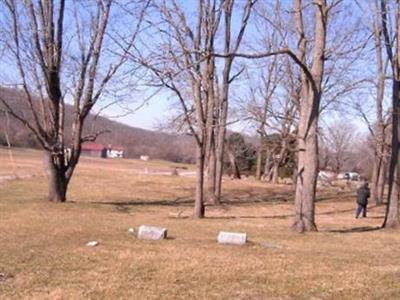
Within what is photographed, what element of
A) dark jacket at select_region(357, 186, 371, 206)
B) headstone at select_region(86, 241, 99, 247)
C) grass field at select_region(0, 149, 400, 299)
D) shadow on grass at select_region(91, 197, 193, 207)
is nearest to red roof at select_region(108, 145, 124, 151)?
shadow on grass at select_region(91, 197, 193, 207)

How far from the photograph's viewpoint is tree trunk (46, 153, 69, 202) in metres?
22.7

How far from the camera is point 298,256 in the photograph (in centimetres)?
1030

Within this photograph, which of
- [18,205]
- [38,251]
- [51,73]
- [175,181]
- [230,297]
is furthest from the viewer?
[175,181]

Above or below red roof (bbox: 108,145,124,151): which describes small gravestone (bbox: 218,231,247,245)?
below

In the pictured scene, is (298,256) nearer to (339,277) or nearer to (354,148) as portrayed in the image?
(339,277)

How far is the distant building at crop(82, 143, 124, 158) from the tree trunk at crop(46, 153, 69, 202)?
11493 centimetres

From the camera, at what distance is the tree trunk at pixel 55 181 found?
22656 mm

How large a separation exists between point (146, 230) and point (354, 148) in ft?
259

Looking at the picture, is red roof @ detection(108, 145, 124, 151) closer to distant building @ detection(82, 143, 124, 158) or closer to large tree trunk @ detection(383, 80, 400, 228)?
distant building @ detection(82, 143, 124, 158)

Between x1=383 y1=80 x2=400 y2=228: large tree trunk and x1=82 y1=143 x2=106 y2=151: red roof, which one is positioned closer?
x1=383 y1=80 x2=400 y2=228: large tree trunk

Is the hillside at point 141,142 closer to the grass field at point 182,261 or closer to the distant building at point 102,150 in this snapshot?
the distant building at point 102,150

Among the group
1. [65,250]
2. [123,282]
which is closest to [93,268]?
[123,282]

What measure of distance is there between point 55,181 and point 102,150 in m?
120

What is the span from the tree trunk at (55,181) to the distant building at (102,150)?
115m
